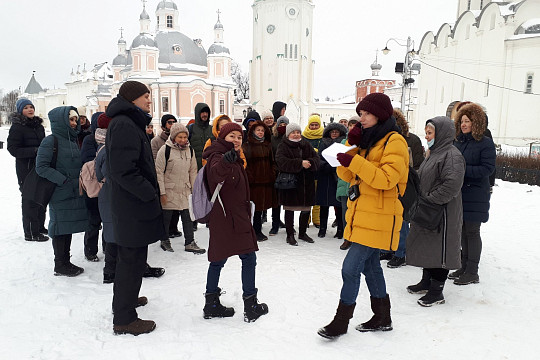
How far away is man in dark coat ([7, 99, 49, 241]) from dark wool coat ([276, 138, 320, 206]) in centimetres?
372

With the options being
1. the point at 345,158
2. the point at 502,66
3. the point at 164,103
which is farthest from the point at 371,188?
the point at 164,103

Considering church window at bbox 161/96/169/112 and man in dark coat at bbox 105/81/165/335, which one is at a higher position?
church window at bbox 161/96/169/112

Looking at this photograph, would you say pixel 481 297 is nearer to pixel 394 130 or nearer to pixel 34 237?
pixel 394 130

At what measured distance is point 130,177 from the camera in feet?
9.68

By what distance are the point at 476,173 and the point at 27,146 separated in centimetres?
618

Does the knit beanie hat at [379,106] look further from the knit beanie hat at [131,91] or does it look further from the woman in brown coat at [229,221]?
the knit beanie hat at [131,91]

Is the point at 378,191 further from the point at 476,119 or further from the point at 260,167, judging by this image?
the point at 260,167

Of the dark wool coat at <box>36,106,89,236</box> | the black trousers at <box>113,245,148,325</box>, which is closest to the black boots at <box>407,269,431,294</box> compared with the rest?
the black trousers at <box>113,245,148,325</box>

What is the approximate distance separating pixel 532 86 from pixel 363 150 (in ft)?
99.0

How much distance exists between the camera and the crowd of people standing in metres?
2.99

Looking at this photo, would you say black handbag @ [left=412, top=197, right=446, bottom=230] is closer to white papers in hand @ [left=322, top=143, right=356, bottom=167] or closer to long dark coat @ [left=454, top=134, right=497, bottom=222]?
long dark coat @ [left=454, top=134, right=497, bottom=222]

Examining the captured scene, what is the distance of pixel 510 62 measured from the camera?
26891mm

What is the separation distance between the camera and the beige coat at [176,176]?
493 cm

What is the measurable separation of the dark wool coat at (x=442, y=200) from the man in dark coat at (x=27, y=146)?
5.33 meters
